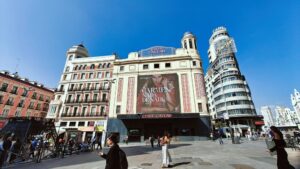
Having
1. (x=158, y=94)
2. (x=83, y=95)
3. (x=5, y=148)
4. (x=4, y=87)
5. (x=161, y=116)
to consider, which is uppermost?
(x=4, y=87)

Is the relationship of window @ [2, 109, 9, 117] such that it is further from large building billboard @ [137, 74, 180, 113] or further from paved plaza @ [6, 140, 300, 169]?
paved plaza @ [6, 140, 300, 169]

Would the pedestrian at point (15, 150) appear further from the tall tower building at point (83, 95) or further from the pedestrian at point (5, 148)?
the tall tower building at point (83, 95)

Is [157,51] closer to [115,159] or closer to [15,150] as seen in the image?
[15,150]

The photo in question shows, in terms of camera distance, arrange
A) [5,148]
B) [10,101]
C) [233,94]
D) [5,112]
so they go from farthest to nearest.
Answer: [233,94]
[10,101]
[5,112]
[5,148]

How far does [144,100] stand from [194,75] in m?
12.0

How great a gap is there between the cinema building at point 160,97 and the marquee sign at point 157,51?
381 mm

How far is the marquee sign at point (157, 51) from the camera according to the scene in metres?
36.5

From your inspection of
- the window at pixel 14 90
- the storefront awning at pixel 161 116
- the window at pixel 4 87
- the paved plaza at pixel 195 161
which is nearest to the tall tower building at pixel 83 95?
the storefront awning at pixel 161 116

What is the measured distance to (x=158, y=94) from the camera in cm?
2997

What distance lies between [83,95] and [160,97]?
67.3ft

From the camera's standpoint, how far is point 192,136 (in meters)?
A: 26.8

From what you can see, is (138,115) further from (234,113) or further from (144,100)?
(234,113)

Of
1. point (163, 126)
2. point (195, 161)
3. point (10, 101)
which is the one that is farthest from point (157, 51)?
point (10, 101)

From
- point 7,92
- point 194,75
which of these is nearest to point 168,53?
point 194,75
